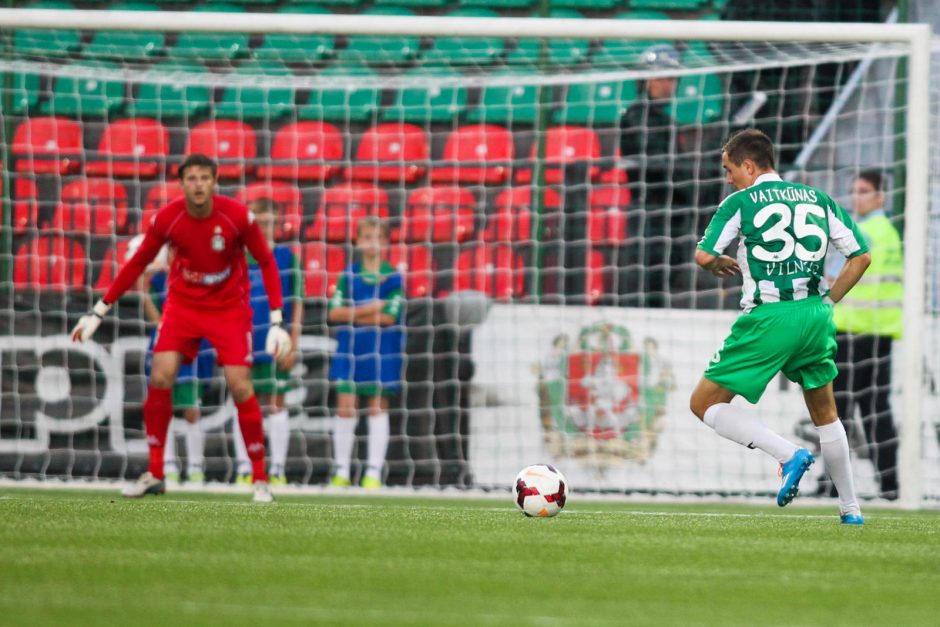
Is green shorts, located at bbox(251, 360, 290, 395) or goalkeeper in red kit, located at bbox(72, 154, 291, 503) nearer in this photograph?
goalkeeper in red kit, located at bbox(72, 154, 291, 503)

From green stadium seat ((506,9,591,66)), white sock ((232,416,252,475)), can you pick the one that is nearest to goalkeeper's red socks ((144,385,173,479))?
white sock ((232,416,252,475))

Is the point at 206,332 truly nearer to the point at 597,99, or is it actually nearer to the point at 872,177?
the point at 872,177

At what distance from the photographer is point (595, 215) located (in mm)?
10320

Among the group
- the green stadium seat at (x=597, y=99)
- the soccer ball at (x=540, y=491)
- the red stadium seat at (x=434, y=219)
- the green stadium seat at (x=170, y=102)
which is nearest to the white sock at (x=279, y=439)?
the red stadium seat at (x=434, y=219)

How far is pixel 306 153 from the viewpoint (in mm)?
11375

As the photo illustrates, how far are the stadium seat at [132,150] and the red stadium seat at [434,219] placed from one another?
1.86m

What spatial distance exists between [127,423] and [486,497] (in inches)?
96.5

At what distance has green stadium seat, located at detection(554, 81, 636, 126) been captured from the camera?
11.7 m

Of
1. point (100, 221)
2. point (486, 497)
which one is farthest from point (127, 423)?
point (486, 497)

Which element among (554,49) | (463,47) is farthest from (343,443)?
(463,47)

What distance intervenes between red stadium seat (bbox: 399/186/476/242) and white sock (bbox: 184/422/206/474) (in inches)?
85.0

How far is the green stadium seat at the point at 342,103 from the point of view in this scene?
11.4m

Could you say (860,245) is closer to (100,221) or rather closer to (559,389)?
(559,389)

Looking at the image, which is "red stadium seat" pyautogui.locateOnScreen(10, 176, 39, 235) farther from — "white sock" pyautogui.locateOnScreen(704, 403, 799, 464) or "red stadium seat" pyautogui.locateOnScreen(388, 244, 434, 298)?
"white sock" pyautogui.locateOnScreen(704, 403, 799, 464)
